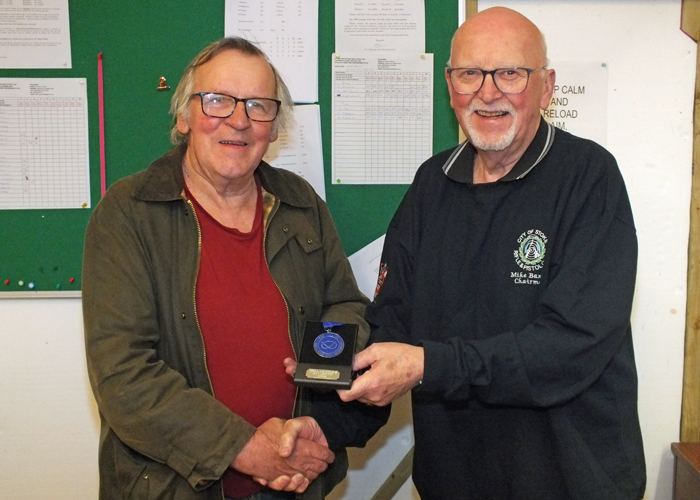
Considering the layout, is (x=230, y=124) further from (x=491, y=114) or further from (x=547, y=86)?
(x=547, y=86)

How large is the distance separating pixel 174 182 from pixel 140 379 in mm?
554

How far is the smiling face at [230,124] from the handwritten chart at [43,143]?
2.54 feet

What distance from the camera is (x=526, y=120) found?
5.27ft

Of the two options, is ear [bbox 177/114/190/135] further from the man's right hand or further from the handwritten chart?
the man's right hand

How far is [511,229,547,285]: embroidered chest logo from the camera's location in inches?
59.5

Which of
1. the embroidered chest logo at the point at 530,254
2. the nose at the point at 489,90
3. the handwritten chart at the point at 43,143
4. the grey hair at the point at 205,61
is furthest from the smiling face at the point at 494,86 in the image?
the handwritten chart at the point at 43,143

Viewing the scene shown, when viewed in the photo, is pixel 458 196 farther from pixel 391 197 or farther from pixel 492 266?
pixel 391 197

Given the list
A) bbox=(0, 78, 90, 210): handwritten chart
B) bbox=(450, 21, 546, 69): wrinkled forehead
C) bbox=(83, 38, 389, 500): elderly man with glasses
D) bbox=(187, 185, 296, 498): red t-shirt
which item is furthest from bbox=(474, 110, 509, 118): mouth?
bbox=(0, 78, 90, 210): handwritten chart

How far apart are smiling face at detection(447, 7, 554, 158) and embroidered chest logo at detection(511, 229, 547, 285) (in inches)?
10.3

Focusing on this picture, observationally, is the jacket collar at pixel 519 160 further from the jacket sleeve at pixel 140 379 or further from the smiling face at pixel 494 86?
the jacket sleeve at pixel 140 379

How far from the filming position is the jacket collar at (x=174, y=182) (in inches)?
64.7

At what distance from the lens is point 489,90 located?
159 centimetres

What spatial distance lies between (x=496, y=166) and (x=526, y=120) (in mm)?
151

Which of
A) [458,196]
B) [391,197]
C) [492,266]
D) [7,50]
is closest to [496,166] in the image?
[458,196]
